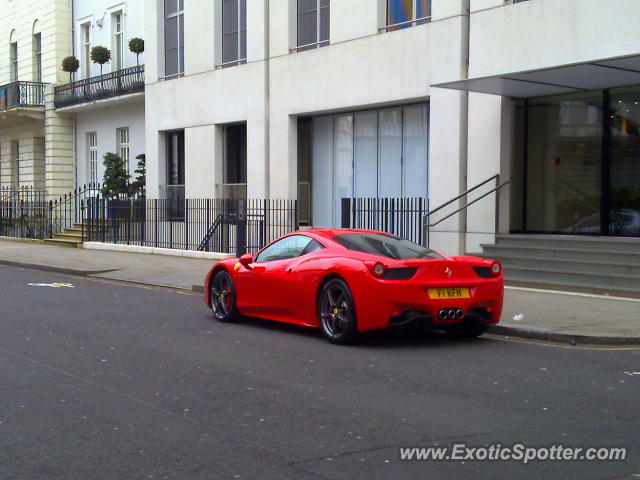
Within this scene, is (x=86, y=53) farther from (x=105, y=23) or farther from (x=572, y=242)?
(x=572, y=242)

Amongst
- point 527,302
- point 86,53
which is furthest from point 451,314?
point 86,53

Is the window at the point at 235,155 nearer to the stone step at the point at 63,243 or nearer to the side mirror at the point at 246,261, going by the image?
the stone step at the point at 63,243

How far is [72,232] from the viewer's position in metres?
29.8

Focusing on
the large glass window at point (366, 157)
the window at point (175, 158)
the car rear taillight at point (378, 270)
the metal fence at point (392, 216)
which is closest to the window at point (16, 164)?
the window at point (175, 158)

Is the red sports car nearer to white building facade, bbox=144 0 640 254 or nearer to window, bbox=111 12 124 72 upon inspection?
white building facade, bbox=144 0 640 254

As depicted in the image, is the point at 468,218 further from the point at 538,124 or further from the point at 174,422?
the point at 174,422

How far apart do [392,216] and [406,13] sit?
481 cm

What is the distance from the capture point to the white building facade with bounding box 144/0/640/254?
16344 millimetres

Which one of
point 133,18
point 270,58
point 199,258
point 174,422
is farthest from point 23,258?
point 174,422

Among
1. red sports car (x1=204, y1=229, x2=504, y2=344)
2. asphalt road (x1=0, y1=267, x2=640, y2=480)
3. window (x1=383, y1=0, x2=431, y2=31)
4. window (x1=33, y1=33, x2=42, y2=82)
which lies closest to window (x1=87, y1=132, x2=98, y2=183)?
window (x1=33, y1=33, x2=42, y2=82)

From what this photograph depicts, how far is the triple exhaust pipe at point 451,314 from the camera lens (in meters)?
9.49

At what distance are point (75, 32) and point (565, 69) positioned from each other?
2545 cm

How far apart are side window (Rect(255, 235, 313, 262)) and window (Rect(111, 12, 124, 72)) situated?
22.8m

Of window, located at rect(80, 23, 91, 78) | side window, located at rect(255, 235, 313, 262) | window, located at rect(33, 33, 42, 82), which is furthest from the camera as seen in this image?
window, located at rect(33, 33, 42, 82)
